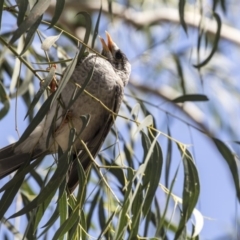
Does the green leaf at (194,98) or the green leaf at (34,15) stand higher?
the green leaf at (194,98)

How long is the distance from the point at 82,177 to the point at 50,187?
0.09 meters

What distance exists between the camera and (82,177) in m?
2.14

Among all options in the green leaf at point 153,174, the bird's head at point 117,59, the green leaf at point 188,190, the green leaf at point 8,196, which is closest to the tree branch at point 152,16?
the bird's head at point 117,59

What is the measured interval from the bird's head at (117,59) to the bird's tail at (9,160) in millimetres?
739

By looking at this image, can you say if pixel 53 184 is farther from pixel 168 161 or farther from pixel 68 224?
pixel 168 161

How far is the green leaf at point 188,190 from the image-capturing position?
2369 millimetres

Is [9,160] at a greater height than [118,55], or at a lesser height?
lesser

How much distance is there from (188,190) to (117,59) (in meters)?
1.13

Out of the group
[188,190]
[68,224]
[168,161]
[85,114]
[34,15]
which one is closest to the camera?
[34,15]

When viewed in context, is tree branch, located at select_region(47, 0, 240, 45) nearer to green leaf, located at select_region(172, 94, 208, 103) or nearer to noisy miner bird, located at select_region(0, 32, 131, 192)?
noisy miner bird, located at select_region(0, 32, 131, 192)

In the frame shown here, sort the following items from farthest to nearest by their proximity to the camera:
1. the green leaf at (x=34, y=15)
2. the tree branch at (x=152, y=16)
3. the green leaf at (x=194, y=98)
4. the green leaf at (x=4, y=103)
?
the tree branch at (x=152, y=16), the green leaf at (x=4, y=103), the green leaf at (x=194, y=98), the green leaf at (x=34, y=15)

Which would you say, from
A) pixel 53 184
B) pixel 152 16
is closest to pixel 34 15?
pixel 53 184

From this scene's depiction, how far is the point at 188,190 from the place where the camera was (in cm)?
243

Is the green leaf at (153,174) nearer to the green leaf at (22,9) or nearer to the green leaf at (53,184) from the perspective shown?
the green leaf at (53,184)
